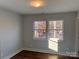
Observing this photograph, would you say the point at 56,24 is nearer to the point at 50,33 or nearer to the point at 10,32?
the point at 50,33

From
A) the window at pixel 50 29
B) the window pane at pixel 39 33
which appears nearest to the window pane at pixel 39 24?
the window at pixel 50 29

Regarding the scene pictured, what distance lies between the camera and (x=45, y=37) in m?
5.12

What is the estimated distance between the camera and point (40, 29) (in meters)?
5.27

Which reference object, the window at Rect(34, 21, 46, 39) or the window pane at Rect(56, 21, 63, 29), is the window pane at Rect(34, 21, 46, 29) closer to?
the window at Rect(34, 21, 46, 39)

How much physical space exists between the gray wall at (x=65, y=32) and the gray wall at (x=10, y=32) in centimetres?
44

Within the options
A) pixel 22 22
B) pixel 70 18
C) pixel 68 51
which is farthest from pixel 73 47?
pixel 22 22

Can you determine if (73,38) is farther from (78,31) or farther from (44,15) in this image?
(44,15)

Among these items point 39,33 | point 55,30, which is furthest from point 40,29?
point 55,30

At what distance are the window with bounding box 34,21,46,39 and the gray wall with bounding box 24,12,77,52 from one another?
229mm

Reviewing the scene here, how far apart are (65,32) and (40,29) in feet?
4.64

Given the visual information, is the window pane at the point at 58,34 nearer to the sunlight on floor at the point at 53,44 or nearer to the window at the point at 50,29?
the window at the point at 50,29

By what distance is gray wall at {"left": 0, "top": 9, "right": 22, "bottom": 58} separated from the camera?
3.78 metres

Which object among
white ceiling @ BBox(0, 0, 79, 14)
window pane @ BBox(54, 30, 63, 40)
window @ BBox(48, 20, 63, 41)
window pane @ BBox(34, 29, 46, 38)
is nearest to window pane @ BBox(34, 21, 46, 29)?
window pane @ BBox(34, 29, 46, 38)

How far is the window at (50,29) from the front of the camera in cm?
480
